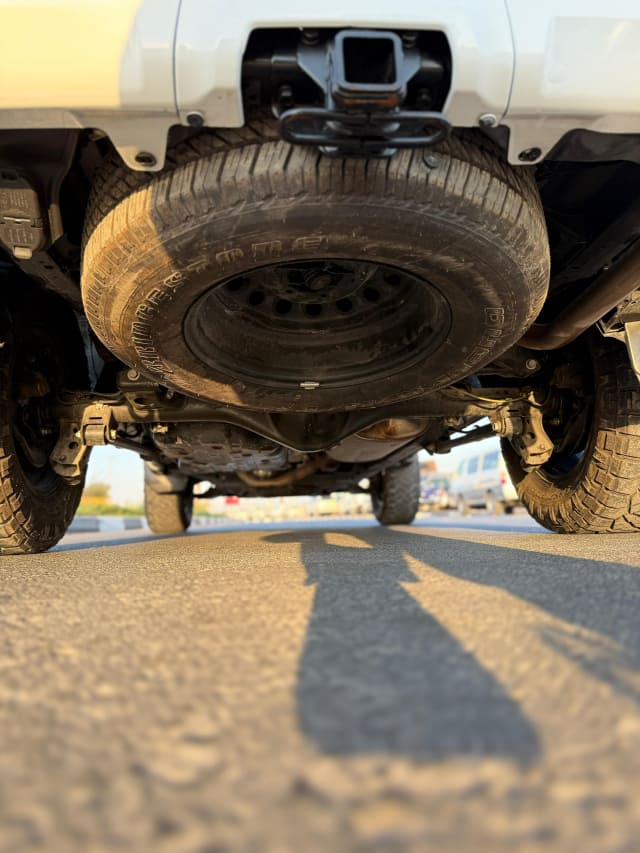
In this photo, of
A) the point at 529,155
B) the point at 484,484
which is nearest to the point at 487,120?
the point at 529,155

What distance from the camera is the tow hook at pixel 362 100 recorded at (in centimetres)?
84

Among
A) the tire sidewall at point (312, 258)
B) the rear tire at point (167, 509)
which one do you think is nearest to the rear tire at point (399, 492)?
the rear tire at point (167, 509)

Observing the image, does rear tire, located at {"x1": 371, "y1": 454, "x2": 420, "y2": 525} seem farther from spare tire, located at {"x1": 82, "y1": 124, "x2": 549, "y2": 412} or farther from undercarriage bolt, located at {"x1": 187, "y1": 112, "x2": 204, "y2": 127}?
undercarriage bolt, located at {"x1": 187, "y1": 112, "x2": 204, "y2": 127}

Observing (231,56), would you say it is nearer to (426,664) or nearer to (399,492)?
(426,664)

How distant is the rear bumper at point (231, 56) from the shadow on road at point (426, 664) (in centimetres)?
86

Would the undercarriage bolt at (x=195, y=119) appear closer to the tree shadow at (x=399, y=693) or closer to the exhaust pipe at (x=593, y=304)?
the tree shadow at (x=399, y=693)

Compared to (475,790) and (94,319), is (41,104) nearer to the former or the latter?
(94,319)

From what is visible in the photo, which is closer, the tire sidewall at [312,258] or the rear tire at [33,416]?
the tire sidewall at [312,258]

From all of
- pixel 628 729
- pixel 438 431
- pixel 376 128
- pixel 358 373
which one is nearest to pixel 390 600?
pixel 628 729

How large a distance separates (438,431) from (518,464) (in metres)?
0.42

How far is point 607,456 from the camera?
77.5 inches

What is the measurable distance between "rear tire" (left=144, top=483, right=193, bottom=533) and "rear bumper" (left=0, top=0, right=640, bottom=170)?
11.9 feet

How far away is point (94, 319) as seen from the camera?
129 centimetres

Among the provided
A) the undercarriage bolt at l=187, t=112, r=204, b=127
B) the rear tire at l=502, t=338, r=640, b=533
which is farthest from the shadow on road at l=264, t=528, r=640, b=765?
the rear tire at l=502, t=338, r=640, b=533
